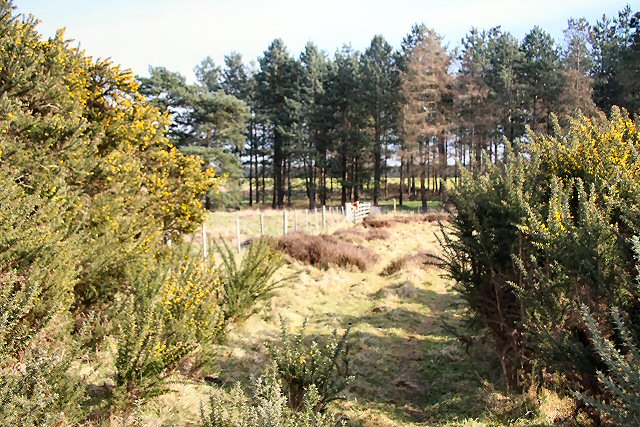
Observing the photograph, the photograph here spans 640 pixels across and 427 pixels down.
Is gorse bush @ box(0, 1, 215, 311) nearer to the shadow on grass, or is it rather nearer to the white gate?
the shadow on grass

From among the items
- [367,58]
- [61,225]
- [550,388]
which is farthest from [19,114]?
[367,58]

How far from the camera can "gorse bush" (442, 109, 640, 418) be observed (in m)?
3.71

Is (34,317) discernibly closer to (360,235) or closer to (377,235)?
(360,235)

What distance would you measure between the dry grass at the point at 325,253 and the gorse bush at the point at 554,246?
665 centimetres

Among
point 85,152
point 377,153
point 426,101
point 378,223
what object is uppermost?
point 426,101

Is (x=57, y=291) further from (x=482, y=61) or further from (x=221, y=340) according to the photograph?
(x=482, y=61)

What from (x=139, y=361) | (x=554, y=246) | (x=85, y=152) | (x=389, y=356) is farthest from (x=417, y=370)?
(x=85, y=152)

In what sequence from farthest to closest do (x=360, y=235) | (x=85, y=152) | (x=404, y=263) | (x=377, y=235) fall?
(x=377, y=235)
(x=360, y=235)
(x=404, y=263)
(x=85, y=152)

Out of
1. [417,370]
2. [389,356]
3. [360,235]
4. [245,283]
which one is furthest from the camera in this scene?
[360,235]

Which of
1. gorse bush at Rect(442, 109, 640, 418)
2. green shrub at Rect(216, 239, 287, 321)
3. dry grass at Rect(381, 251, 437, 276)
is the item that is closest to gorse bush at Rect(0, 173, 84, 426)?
green shrub at Rect(216, 239, 287, 321)

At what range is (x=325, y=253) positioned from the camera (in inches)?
501

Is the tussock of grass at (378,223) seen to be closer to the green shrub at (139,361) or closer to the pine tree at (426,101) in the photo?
the pine tree at (426,101)

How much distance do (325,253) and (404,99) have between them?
28126mm

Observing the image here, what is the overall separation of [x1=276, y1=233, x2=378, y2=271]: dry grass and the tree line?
19355 millimetres
